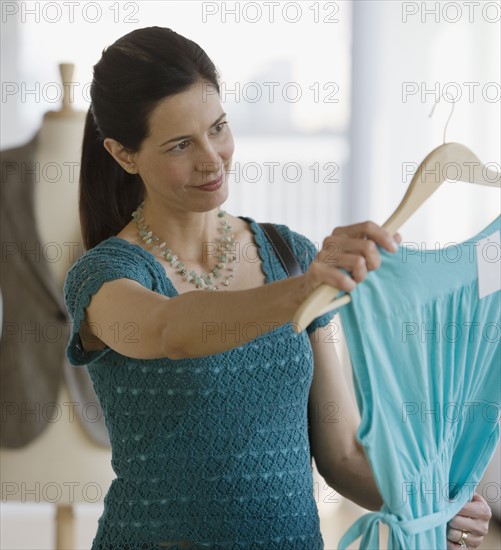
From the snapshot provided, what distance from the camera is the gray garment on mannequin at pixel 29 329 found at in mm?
2336

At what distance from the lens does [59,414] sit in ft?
7.67

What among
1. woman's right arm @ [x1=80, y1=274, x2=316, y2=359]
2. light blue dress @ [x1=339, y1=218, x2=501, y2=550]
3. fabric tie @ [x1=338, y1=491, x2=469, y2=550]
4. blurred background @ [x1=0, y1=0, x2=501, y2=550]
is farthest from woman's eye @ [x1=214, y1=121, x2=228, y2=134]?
blurred background @ [x1=0, y1=0, x2=501, y2=550]

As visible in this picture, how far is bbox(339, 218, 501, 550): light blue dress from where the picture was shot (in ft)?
3.58

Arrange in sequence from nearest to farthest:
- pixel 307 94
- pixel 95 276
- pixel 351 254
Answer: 1. pixel 351 254
2. pixel 95 276
3. pixel 307 94

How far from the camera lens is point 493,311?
4.12 ft

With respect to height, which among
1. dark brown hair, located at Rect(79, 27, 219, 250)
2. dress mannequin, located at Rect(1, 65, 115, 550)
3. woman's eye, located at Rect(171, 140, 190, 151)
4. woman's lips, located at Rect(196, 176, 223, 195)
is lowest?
dress mannequin, located at Rect(1, 65, 115, 550)

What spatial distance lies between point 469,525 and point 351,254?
1.62 feet

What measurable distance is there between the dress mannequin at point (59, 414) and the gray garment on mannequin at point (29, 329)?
0.07ft

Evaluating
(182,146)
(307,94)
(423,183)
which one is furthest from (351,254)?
(307,94)

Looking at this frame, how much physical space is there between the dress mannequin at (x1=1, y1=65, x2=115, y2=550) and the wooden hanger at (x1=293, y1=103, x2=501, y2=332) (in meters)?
1.31

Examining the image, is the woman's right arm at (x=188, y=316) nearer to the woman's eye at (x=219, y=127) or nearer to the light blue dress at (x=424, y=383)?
the light blue dress at (x=424, y=383)

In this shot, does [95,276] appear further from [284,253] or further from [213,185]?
[284,253]

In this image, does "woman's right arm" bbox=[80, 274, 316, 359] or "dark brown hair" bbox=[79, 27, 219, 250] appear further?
"dark brown hair" bbox=[79, 27, 219, 250]

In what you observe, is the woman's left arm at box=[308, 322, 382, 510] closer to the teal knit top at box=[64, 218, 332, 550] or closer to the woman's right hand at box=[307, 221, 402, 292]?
the teal knit top at box=[64, 218, 332, 550]
